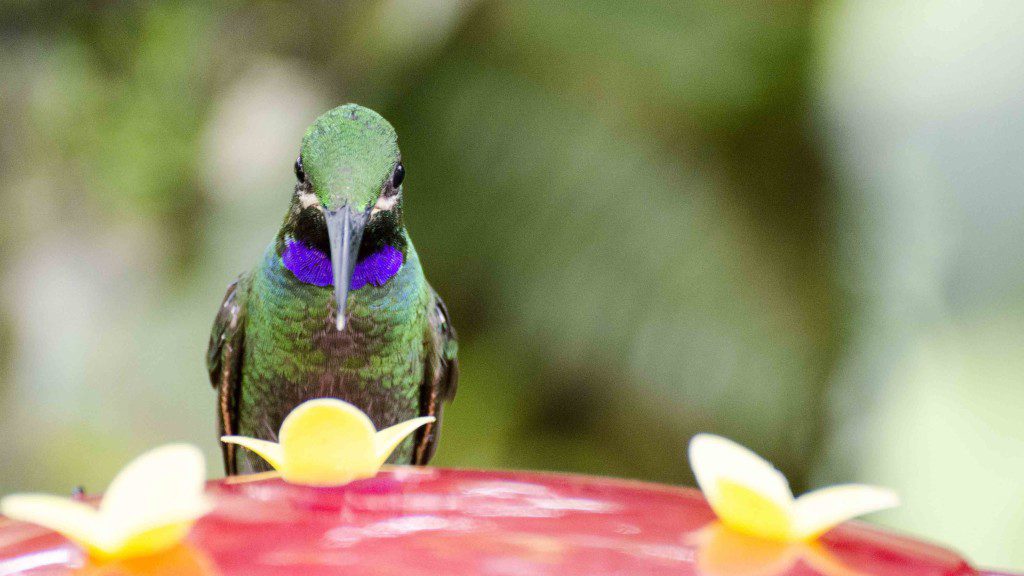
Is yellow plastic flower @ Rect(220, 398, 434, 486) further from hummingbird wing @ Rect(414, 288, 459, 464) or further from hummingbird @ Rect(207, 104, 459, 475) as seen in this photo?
hummingbird wing @ Rect(414, 288, 459, 464)

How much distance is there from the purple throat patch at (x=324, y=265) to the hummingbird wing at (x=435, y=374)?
14 centimetres

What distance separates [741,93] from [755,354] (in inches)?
23.9

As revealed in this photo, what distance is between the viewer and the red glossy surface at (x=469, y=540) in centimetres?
38

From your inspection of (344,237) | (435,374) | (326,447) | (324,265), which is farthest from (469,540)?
(435,374)

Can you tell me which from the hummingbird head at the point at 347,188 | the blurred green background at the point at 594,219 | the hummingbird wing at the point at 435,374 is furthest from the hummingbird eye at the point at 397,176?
the blurred green background at the point at 594,219

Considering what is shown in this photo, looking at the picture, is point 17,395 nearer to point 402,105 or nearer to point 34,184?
point 34,184

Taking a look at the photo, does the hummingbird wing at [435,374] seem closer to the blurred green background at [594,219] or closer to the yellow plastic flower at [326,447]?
the yellow plastic flower at [326,447]

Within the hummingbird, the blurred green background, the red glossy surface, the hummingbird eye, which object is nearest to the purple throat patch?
the hummingbird

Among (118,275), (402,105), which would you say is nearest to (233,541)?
(402,105)

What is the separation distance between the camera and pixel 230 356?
118 centimetres

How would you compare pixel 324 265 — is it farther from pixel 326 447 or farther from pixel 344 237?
pixel 326 447

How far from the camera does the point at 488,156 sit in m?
2.53

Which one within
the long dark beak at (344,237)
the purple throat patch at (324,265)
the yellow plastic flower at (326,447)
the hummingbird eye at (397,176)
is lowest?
the yellow plastic flower at (326,447)

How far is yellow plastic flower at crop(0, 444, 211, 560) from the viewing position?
0.39 metres
